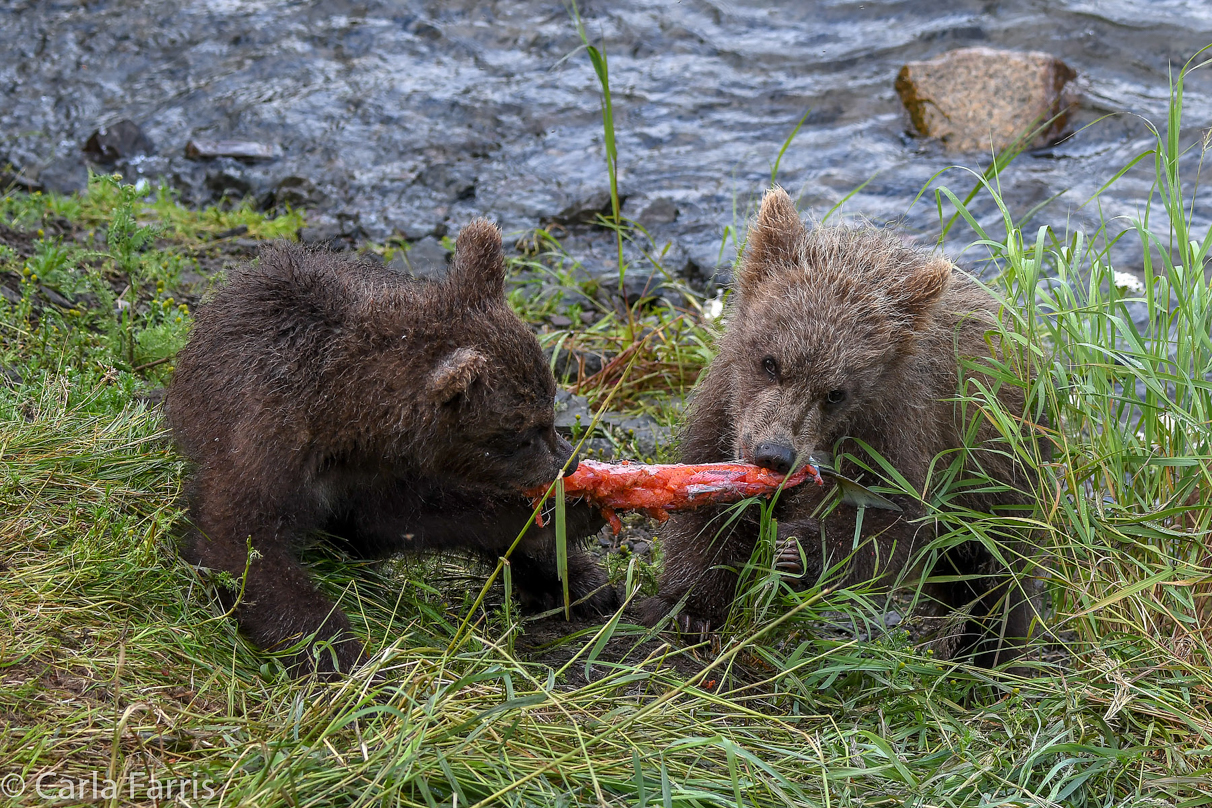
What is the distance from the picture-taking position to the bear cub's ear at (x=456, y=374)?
154 inches

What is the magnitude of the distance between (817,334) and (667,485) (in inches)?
33.8

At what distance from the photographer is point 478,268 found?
4258mm

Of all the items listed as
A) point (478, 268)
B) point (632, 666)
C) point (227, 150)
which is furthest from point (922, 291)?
point (227, 150)

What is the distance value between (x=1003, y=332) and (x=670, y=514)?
156 centimetres

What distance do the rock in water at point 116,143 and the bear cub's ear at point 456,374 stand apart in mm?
7581

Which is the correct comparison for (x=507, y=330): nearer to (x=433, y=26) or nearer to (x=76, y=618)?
(x=76, y=618)

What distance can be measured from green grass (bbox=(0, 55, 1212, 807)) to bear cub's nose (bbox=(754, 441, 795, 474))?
16.5 inches

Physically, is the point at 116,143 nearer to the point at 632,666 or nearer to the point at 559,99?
the point at 559,99

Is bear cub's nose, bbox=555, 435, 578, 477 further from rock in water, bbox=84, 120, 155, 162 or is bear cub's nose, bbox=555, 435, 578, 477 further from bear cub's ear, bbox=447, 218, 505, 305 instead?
rock in water, bbox=84, 120, 155, 162

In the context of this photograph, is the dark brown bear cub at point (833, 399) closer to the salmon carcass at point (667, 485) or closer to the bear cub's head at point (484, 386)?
the salmon carcass at point (667, 485)

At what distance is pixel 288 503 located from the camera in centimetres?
408

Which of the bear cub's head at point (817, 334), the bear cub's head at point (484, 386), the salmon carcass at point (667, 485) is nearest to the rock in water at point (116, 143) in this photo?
the bear cub's head at point (484, 386)

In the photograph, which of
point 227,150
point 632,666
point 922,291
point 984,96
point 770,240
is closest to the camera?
point 632,666

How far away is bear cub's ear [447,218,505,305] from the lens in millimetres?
4234
